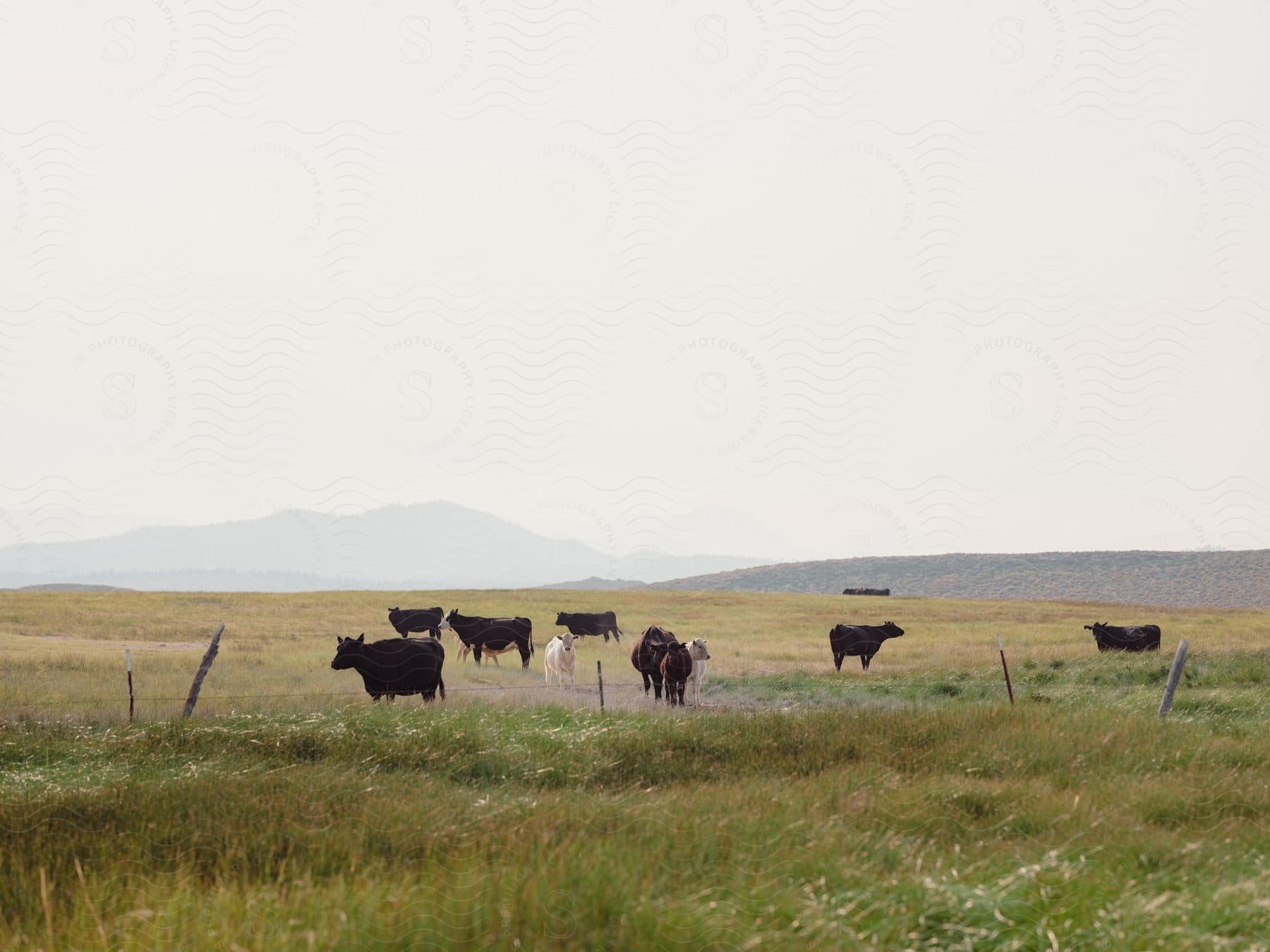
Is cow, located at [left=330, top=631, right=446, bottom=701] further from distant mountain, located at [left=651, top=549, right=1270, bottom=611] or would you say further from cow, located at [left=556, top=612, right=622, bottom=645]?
distant mountain, located at [left=651, top=549, right=1270, bottom=611]

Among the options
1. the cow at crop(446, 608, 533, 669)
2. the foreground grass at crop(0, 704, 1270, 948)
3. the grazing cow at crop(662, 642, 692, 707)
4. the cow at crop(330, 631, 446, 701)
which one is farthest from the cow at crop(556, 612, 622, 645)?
the foreground grass at crop(0, 704, 1270, 948)

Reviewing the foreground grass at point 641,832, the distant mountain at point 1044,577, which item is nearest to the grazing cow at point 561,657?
the foreground grass at point 641,832

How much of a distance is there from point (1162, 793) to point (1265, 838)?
4.16ft

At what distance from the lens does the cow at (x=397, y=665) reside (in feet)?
65.7

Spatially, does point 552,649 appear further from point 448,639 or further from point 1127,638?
point 1127,638

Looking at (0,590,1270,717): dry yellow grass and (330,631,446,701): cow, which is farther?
(0,590,1270,717): dry yellow grass

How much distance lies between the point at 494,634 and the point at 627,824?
81.8 feet

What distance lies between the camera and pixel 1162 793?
9.91m

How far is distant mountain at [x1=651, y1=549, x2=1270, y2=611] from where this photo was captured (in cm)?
12100

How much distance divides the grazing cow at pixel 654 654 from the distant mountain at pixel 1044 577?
94.6 meters

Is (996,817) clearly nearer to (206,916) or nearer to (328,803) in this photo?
(328,803)

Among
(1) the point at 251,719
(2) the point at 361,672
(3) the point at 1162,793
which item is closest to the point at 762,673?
(2) the point at 361,672

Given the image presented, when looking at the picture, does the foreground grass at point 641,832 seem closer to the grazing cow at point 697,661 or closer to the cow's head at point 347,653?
the cow's head at point 347,653

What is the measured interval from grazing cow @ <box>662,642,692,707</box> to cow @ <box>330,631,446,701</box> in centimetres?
449
